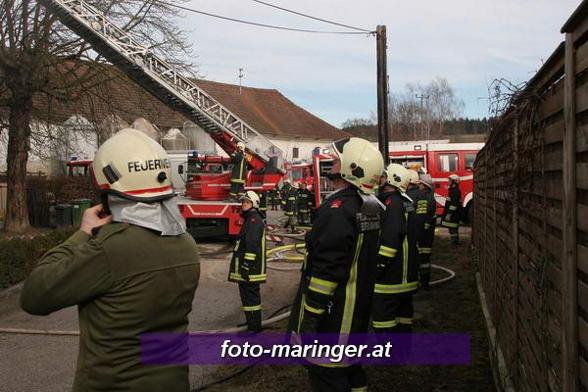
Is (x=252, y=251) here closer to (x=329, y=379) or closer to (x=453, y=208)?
(x=329, y=379)

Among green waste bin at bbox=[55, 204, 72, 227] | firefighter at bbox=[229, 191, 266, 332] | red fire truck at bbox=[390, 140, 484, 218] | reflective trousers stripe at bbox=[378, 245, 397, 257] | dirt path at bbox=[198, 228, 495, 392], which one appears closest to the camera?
dirt path at bbox=[198, 228, 495, 392]

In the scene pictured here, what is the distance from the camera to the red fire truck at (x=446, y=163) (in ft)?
59.0

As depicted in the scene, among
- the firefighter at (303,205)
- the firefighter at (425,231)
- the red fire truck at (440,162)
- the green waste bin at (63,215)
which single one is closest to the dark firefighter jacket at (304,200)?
the firefighter at (303,205)

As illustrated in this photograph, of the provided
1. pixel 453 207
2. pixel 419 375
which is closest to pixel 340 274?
pixel 419 375

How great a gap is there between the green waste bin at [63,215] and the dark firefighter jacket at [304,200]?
7405 millimetres

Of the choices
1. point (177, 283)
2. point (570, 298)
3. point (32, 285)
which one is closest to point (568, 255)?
point (570, 298)

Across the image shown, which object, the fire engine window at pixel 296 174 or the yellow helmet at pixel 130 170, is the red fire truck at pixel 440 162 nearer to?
the fire engine window at pixel 296 174

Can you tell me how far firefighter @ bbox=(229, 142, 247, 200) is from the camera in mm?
14102

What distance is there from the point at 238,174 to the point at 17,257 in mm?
6472

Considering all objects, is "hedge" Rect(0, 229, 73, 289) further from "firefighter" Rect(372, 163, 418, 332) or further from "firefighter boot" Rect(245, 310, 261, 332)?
"firefighter" Rect(372, 163, 418, 332)

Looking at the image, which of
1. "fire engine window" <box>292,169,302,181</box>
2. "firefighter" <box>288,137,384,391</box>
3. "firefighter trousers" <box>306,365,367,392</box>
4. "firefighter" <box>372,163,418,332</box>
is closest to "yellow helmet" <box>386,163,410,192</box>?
"firefighter" <box>372,163,418,332</box>

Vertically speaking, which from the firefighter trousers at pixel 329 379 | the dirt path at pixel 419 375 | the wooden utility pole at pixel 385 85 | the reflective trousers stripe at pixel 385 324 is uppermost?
the wooden utility pole at pixel 385 85

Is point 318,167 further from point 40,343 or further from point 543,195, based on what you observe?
point 543,195

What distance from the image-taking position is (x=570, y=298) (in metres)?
1.91
